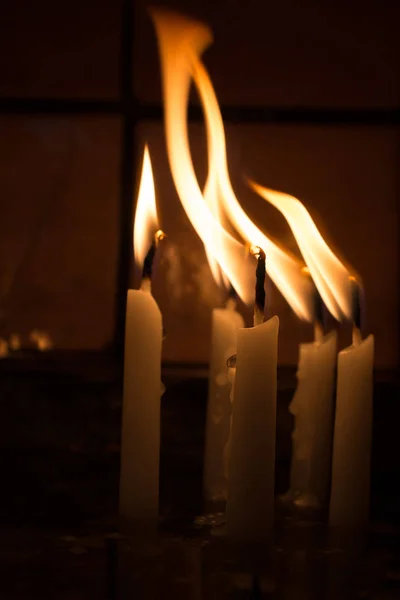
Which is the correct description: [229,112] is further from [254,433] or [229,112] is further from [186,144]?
[254,433]

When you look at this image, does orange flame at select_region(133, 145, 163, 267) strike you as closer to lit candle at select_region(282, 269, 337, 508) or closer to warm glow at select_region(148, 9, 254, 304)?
warm glow at select_region(148, 9, 254, 304)

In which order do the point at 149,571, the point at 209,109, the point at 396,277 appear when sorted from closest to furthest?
1. the point at 149,571
2. the point at 209,109
3. the point at 396,277

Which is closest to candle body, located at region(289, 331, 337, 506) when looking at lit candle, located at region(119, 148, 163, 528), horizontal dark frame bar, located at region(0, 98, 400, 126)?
lit candle, located at region(119, 148, 163, 528)

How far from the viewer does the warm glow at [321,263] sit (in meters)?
0.62

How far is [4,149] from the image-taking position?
94cm

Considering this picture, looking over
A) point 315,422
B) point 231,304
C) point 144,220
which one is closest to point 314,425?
point 315,422

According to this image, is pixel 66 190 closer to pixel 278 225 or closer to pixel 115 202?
pixel 115 202

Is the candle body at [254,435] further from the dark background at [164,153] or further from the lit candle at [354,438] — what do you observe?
the dark background at [164,153]

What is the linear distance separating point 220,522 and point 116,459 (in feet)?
0.71

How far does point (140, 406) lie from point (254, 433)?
0.40ft

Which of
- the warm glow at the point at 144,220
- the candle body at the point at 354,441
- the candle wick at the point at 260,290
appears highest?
the warm glow at the point at 144,220

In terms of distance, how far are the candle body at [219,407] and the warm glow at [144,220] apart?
0.09 meters

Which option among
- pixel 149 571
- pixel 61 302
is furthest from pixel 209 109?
pixel 149 571

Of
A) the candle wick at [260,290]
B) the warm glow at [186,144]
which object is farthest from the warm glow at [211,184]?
the candle wick at [260,290]
